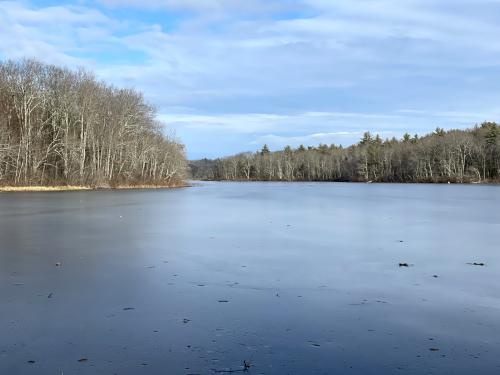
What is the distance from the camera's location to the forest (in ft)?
271

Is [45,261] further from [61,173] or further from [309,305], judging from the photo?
[61,173]

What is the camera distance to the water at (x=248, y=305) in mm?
4637

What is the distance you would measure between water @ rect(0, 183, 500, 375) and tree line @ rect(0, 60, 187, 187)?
36360 mm

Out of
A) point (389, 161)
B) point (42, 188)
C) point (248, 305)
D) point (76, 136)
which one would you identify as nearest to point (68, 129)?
point (76, 136)

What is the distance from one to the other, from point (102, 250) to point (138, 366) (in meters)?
6.94

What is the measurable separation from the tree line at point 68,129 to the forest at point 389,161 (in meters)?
53.1

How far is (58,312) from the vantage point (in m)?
6.07

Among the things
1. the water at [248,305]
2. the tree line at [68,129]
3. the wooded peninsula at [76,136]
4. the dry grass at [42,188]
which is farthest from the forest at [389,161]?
the water at [248,305]

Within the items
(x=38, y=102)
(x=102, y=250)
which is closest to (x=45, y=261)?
(x=102, y=250)

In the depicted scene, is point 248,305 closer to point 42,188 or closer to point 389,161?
point 42,188

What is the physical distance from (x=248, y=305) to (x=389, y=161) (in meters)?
102

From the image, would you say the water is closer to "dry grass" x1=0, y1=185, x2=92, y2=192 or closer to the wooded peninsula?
"dry grass" x1=0, y1=185, x2=92, y2=192

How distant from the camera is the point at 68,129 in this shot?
50.8m

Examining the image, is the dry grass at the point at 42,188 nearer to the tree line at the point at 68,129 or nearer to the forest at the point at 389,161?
the tree line at the point at 68,129
